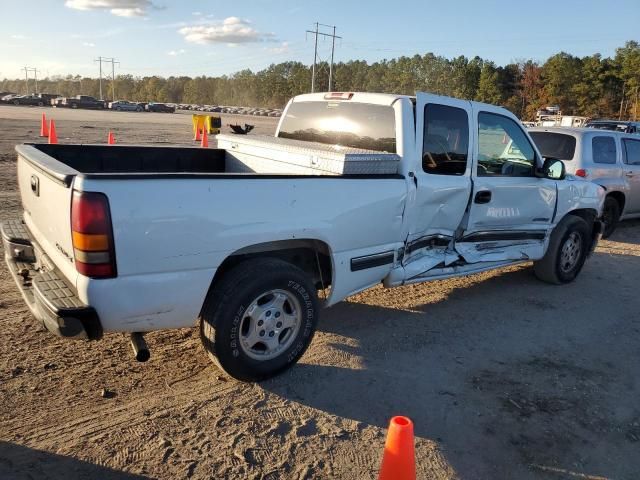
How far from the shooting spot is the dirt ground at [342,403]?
9.56ft

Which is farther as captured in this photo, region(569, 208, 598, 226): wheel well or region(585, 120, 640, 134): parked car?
region(585, 120, 640, 134): parked car

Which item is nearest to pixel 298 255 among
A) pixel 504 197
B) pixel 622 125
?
pixel 504 197

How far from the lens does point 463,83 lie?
93.3 metres

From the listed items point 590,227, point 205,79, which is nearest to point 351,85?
point 205,79

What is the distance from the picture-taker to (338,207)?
12.4 feet

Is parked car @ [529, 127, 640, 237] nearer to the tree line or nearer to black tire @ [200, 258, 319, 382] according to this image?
black tire @ [200, 258, 319, 382]

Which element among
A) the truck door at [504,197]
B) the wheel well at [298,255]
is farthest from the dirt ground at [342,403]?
the truck door at [504,197]

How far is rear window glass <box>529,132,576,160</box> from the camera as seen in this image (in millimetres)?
8550

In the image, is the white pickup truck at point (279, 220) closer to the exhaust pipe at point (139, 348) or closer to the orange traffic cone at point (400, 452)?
the exhaust pipe at point (139, 348)

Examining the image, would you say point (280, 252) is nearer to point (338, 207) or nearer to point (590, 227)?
point (338, 207)

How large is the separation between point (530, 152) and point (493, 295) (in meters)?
1.61

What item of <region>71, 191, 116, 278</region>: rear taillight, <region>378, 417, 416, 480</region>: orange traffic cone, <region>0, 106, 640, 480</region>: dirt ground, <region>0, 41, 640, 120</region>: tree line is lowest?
<region>0, 106, 640, 480</region>: dirt ground

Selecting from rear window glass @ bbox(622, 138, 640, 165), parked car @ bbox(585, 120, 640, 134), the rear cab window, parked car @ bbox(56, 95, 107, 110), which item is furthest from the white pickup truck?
parked car @ bbox(56, 95, 107, 110)

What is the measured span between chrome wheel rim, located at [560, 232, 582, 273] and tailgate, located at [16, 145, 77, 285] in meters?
5.37
